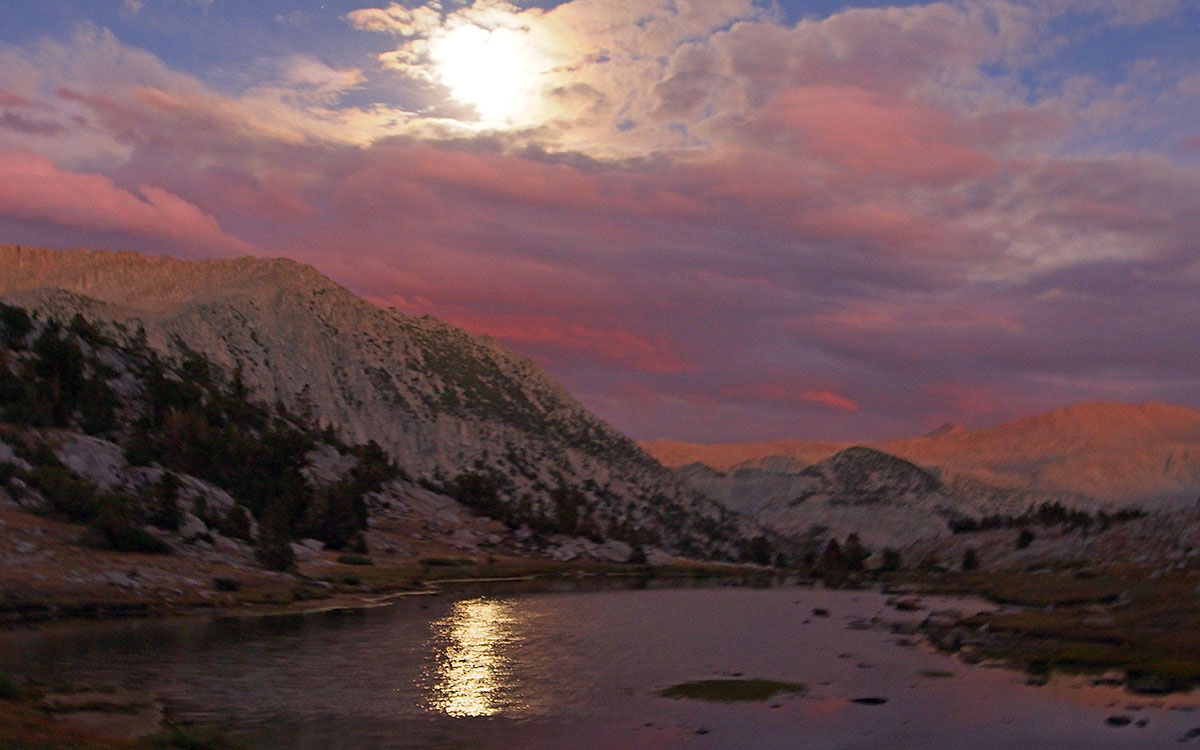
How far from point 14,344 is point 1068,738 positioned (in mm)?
108606

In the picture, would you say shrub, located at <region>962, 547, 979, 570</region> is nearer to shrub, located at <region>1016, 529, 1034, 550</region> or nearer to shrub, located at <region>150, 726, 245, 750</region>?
shrub, located at <region>1016, 529, 1034, 550</region>

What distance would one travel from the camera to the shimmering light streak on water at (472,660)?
40281 mm

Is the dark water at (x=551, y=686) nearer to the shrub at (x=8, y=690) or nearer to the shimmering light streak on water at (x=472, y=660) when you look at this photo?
the shimmering light streak on water at (x=472, y=660)

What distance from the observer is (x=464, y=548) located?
149 meters

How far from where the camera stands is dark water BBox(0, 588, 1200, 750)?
111 feet

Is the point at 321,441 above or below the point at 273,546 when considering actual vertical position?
above

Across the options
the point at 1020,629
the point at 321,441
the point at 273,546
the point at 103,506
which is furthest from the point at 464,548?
the point at 1020,629

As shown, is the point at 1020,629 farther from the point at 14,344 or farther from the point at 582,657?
the point at 14,344

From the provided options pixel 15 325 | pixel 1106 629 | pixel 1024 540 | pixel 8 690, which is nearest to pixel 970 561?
pixel 1024 540

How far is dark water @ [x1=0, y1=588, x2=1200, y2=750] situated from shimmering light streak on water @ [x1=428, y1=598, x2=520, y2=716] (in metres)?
0.20

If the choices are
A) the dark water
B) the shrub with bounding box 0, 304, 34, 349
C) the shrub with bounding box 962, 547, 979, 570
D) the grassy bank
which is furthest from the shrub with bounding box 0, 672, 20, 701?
the shrub with bounding box 962, 547, 979, 570

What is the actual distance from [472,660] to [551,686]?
28.5 ft

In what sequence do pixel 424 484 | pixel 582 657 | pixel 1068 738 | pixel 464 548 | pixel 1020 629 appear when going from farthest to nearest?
Result: pixel 424 484, pixel 464 548, pixel 1020 629, pixel 582 657, pixel 1068 738

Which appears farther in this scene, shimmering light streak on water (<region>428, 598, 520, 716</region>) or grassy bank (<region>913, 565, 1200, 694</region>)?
grassy bank (<region>913, 565, 1200, 694</region>)
